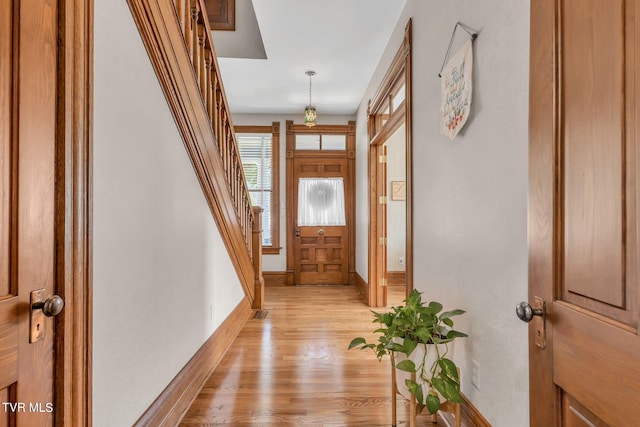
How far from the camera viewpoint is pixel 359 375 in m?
2.31

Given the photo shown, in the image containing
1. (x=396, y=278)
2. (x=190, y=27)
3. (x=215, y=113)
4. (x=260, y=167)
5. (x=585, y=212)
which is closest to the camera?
(x=585, y=212)

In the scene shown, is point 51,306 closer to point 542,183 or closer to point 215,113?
point 542,183

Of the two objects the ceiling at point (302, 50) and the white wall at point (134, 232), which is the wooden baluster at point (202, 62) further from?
the ceiling at point (302, 50)

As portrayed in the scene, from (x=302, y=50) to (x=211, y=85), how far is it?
140 centimetres

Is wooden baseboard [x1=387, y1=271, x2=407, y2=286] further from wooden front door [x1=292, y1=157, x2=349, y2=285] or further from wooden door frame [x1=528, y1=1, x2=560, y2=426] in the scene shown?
wooden door frame [x1=528, y1=1, x2=560, y2=426]

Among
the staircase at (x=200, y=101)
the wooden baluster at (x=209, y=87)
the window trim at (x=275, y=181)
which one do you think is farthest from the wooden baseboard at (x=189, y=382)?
the window trim at (x=275, y=181)

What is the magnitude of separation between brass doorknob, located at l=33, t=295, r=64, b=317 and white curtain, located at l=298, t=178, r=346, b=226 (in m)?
4.68

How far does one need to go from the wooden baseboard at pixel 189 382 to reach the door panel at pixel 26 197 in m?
0.67

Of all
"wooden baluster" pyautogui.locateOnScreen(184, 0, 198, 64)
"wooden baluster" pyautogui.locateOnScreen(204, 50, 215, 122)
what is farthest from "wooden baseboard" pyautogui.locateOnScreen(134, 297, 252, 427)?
"wooden baluster" pyautogui.locateOnScreen(184, 0, 198, 64)

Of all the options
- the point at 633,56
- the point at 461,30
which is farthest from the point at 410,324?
the point at 461,30

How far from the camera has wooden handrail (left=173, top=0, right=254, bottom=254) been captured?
2014mm

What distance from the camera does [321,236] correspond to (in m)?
5.61

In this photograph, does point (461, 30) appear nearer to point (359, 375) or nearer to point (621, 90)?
point (621, 90)

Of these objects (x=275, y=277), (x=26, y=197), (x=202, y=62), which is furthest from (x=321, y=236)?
(x=26, y=197)
